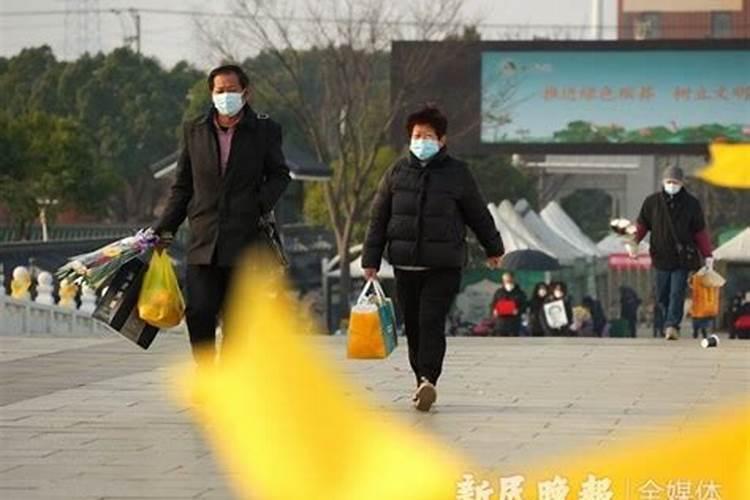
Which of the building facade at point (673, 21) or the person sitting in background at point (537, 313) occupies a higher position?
the building facade at point (673, 21)

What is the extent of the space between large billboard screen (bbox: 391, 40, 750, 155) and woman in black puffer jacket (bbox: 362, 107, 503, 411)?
32.8m

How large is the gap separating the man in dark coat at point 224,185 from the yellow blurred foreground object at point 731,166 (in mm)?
3545

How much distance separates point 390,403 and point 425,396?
465 mm

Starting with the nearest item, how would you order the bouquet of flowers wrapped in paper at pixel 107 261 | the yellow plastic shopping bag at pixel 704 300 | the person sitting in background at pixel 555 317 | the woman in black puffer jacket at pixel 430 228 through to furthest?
the bouquet of flowers wrapped in paper at pixel 107 261, the woman in black puffer jacket at pixel 430 228, the yellow plastic shopping bag at pixel 704 300, the person sitting in background at pixel 555 317

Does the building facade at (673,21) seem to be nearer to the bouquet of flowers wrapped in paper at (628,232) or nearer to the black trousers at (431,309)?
the bouquet of flowers wrapped in paper at (628,232)

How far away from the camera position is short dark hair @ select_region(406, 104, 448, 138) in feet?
33.9

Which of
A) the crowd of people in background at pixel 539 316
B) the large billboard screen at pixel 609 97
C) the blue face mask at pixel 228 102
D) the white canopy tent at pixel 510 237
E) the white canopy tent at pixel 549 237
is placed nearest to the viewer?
the blue face mask at pixel 228 102

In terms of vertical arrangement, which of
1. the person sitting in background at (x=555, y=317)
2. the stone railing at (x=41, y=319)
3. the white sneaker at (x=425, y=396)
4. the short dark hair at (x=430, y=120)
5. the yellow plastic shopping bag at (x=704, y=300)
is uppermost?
the short dark hair at (x=430, y=120)

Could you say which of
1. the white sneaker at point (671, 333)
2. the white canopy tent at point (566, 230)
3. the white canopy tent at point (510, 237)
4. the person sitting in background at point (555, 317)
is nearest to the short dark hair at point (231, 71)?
the white sneaker at point (671, 333)

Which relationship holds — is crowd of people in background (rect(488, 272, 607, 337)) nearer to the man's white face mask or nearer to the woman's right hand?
the man's white face mask

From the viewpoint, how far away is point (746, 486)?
271 inches

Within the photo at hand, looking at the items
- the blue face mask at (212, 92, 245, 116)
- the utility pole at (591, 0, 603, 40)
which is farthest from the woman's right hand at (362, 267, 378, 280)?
the utility pole at (591, 0, 603, 40)

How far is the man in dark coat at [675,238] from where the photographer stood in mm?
15438

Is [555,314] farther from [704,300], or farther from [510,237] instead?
[510,237]
